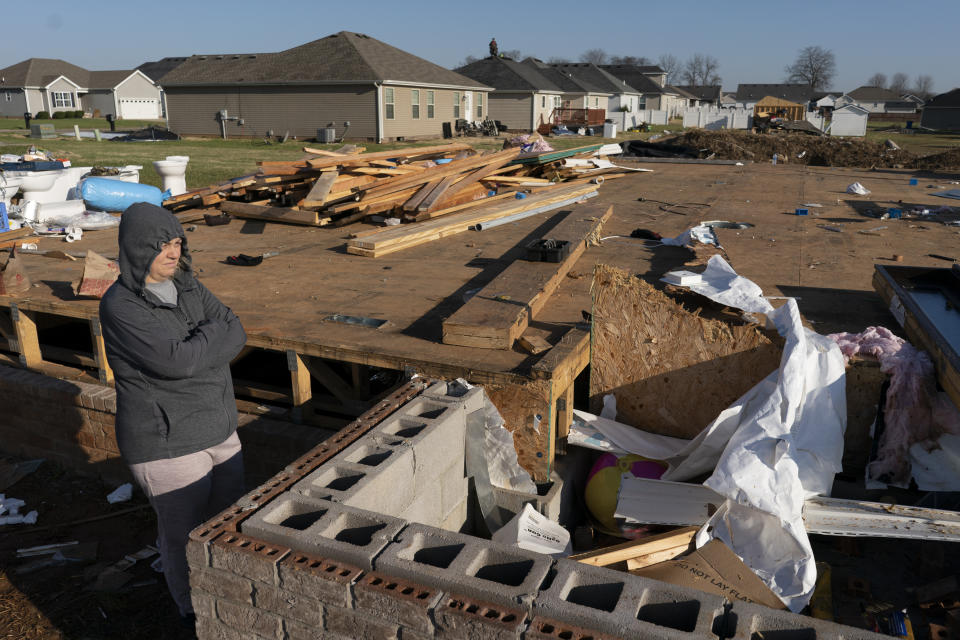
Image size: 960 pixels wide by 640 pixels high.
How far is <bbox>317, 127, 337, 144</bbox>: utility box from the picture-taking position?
3351 centimetres

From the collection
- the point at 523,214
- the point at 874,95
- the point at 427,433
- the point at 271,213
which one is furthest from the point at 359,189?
the point at 874,95

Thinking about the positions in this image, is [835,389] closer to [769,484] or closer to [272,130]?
[769,484]

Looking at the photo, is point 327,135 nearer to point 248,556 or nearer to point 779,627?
point 248,556

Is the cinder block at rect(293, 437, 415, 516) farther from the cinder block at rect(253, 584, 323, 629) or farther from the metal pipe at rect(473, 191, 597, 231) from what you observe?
the metal pipe at rect(473, 191, 597, 231)

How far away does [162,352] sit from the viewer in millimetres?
3174

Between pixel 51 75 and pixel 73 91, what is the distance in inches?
92.4

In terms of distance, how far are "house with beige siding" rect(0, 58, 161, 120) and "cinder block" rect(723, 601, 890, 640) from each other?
68.5m

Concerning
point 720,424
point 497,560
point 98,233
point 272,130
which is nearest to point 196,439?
point 497,560

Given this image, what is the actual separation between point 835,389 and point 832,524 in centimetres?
82

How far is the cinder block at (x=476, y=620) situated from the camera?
2.39 metres

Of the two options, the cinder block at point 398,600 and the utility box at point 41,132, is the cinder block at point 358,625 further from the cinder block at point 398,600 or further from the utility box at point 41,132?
the utility box at point 41,132

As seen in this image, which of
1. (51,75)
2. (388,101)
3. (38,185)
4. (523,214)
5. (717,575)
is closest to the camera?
(717,575)

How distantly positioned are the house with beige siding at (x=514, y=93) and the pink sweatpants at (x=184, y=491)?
44095mm

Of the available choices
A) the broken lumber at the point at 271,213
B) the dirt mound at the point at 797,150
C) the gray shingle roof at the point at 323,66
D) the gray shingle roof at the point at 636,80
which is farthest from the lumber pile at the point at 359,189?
the gray shingle roof at the point at 636,80
